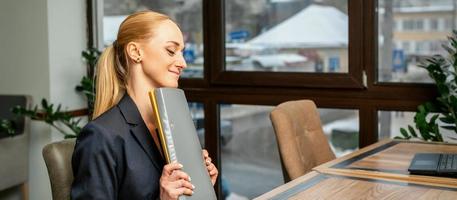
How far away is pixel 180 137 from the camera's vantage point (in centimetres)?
131

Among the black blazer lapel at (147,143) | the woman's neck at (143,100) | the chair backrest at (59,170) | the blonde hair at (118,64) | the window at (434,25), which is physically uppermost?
the window at (434,25)

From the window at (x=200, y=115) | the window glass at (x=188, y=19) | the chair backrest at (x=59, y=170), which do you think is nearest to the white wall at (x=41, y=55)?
the window glass at (x=188, y=19)

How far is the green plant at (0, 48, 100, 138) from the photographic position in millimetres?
3637

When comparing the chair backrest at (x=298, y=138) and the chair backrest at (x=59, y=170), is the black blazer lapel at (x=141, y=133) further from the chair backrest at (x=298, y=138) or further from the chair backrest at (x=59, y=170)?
the chair backrest at (x=298, y=138)

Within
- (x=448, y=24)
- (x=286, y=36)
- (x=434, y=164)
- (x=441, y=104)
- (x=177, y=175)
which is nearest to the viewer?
(x=177, y=175)

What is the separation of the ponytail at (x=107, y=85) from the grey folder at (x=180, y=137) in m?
0.20

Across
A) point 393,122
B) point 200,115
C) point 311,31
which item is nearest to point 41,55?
point 200,115

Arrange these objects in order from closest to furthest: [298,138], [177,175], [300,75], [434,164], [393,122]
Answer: [177,175]
[434,164]
[298,138]
[393,122]
[300,75]

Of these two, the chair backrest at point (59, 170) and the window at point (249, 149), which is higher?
the chair backrest at point (59, 170)

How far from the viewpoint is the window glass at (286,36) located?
3400 millimetres

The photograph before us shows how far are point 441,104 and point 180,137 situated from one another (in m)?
2.03

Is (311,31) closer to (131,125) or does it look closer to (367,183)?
(367,183)

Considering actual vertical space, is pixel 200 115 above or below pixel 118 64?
below

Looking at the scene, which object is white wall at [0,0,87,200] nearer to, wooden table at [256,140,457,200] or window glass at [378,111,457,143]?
window glass at [378,111,457,143]
